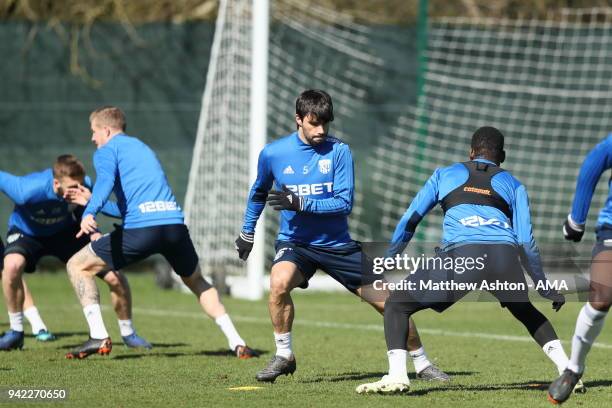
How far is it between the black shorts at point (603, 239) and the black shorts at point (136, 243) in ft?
12.1

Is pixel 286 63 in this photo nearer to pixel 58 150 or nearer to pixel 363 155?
pixel 363 155

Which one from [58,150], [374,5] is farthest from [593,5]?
[58,150]

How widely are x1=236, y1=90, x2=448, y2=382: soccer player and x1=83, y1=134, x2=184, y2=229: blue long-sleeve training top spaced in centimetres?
150

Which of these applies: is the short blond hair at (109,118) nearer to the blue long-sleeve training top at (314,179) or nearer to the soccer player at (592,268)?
the blue long-sleeve training top at (314,179)

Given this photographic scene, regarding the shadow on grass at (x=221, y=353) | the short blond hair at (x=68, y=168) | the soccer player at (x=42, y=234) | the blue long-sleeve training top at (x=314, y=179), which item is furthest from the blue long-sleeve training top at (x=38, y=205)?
the blue long-sleeve training top at (x=314, y=179)

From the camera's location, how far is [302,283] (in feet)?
27.3

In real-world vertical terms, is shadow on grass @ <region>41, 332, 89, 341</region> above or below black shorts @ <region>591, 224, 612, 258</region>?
below

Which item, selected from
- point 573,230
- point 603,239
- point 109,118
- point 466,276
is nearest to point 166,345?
point 109,118

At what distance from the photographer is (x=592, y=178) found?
6.96m

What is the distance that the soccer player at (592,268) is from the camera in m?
6.95

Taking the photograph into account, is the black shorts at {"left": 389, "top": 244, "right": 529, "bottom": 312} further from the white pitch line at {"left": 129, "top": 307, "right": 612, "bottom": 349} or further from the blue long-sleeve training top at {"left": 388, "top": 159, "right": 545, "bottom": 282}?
the white pitch line at {"left": 129, "top": 307, "right": 612, "bottom": 349}

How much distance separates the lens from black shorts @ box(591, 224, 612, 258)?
701 centimetres

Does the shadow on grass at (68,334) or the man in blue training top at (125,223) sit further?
the shadow on grass at (68,334)

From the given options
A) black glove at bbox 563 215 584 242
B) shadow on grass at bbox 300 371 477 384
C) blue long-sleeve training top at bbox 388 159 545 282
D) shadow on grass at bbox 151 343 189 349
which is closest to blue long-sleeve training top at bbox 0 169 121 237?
shadow on grass at bbox 151 343 189 349
